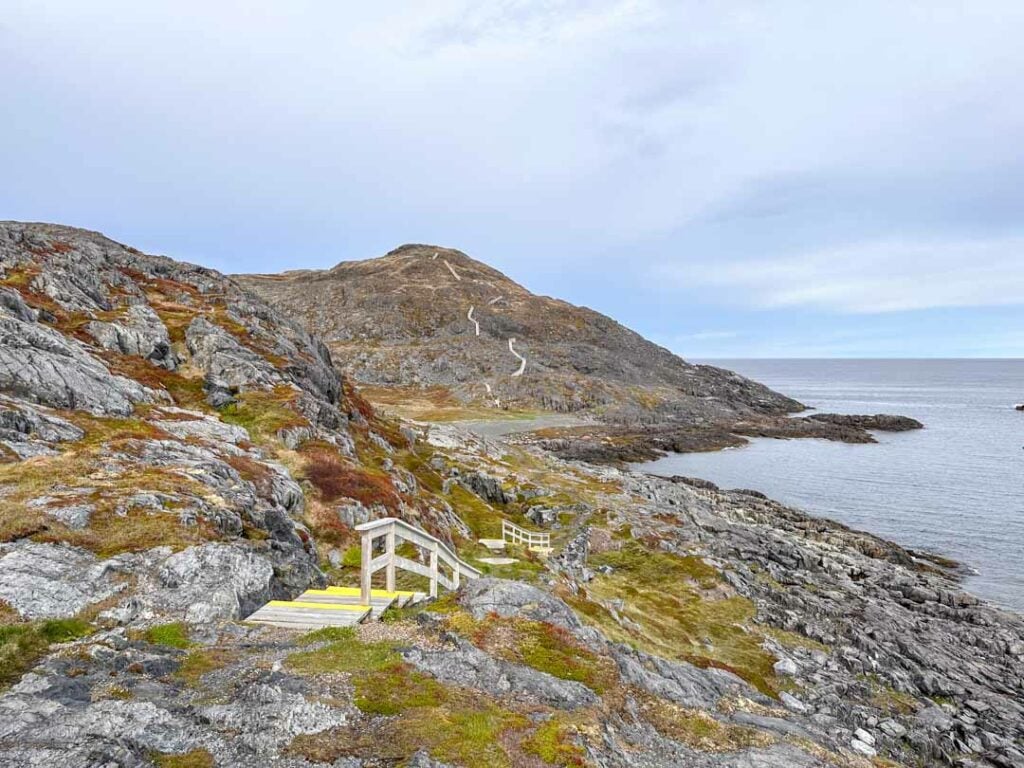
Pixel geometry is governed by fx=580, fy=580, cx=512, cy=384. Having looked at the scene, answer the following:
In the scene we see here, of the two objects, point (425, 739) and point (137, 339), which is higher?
point (137, 339)

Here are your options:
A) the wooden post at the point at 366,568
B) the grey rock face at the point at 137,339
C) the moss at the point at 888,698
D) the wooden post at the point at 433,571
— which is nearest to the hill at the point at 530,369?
the grey rock face at the point at 137,339

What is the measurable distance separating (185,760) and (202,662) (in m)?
3.04

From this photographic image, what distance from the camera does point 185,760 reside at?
7625 mm

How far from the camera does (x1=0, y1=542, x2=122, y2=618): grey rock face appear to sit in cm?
1125

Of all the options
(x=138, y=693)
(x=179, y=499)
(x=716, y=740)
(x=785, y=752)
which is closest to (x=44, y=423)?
(x=179, y=499)

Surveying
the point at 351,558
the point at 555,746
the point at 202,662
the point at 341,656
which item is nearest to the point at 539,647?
the point at 555,746

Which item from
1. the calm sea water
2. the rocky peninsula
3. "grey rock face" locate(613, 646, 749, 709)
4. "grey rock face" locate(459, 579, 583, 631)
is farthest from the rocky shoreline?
"grey rock face" locate(459, 579, 583, 631)

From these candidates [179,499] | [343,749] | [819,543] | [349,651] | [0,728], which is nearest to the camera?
[0,728]

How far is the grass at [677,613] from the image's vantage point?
21891 mm

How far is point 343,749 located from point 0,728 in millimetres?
4411

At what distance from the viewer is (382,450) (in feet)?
139

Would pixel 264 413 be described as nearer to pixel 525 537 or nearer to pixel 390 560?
pixel 525 537

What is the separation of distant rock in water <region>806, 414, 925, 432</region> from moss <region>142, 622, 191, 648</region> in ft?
457

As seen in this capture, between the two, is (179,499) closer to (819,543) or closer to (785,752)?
(785,752)
